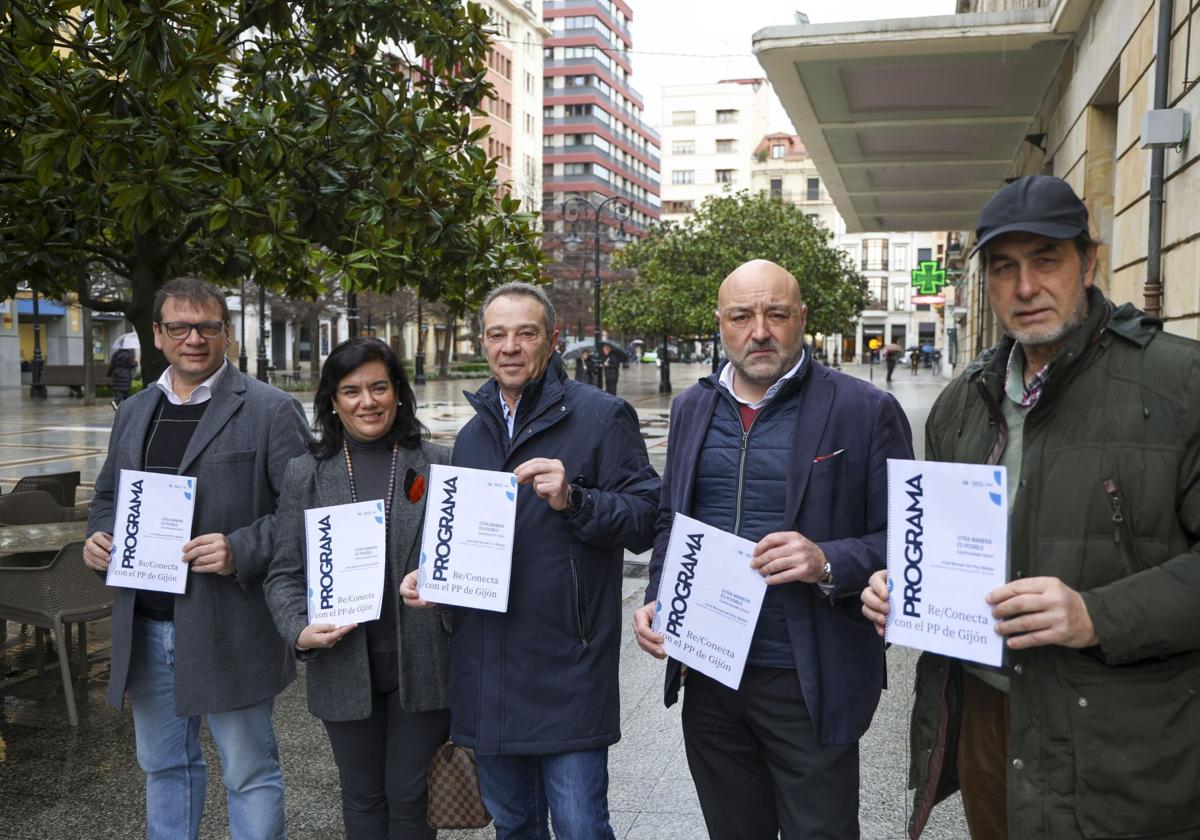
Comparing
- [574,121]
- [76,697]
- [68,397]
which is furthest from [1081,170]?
[574,121]

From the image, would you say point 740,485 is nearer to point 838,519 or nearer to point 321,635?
point 838,519

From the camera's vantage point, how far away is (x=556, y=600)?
3.00 m

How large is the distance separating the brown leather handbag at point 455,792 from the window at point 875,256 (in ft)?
321

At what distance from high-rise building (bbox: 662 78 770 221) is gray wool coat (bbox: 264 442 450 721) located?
119326 mm

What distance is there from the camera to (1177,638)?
1.99 meters

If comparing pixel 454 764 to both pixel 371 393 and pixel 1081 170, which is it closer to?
pixel 371 393

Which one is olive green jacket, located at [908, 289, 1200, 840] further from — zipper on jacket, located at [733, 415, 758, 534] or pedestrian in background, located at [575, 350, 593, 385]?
pedestrian in background, located at [575, 350, 593, 385]

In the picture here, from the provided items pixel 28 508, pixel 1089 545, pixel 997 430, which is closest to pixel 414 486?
pixel 997 430

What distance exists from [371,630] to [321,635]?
0.64 ft

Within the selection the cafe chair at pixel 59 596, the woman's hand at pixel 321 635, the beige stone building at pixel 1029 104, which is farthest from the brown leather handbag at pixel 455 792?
the beige stone building at pixel 1029 104

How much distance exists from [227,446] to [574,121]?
111 metres

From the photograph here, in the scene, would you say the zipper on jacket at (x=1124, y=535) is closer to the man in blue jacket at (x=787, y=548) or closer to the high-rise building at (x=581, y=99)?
the man in blue jacket at (x=787, y=548)

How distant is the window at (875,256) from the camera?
96.6 metres

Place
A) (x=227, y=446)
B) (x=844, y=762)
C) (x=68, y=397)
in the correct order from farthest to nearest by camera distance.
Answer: (x=68, y=397), (x=227, y=446), (x=844, y=762)
